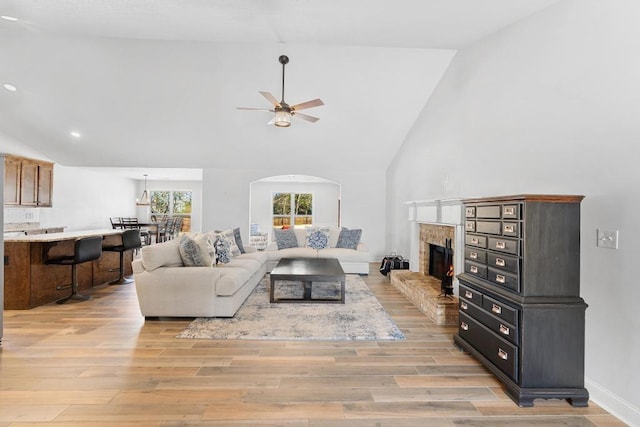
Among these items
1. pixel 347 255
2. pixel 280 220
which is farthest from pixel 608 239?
pixel 280 220

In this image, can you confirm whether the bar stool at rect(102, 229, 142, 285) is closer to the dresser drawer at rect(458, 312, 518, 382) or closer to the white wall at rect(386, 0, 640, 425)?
the dresser drawer at rect(458, 312, 518, 382)

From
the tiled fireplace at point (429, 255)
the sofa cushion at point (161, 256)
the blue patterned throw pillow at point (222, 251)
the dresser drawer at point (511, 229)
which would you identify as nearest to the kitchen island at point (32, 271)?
the sofa cushion at point (161, 256)

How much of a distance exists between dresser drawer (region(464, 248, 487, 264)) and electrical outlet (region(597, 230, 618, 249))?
28.4 inches

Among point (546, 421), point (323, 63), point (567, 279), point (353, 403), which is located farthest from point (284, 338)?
point (323, 63)

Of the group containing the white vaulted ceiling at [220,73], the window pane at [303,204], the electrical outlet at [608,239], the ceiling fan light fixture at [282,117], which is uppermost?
the white vaulted ceiling at [220,73]

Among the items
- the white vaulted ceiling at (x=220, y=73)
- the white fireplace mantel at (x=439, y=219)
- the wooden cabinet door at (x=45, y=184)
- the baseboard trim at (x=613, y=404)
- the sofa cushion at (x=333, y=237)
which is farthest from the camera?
the wooden cabinet door at (x=45, y=184)

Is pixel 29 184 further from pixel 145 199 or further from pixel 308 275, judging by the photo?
pixel 308 275

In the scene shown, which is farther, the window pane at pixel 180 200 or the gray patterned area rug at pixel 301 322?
the window pane at pixel 180 200

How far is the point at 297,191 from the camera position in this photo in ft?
33.9

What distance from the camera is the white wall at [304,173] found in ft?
24.8

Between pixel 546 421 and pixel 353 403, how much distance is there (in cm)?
119

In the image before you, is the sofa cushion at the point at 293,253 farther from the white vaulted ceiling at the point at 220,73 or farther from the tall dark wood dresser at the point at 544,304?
the tall dark wood dresser at the point at 544,304

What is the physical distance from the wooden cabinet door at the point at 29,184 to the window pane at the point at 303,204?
652cm

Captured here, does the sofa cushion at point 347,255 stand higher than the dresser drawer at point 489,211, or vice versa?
the dresser drawer at point 489,211
